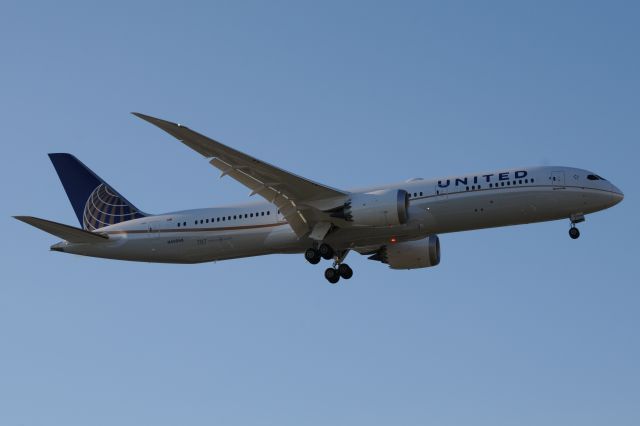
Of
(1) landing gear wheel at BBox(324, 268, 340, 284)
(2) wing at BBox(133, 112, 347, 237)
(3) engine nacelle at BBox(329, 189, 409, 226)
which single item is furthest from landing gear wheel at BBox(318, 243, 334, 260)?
(1) landing gear wheel at BBox(324, 268, 340, 284)

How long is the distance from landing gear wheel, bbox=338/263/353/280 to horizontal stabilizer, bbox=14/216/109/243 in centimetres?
998

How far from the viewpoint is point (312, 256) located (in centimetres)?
4547

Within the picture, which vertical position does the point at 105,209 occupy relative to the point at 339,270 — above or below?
above

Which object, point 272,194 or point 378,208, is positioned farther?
point 272,194

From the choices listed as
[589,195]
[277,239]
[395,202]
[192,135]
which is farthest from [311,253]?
[589,195]

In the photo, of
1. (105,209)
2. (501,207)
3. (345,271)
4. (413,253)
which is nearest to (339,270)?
(345,271)

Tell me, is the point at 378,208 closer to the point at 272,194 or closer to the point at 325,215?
the point at 325,215

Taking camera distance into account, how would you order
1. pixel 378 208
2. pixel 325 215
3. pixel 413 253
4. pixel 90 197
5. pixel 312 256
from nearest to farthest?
pixel 378 208
pixel 325 215
pixel 312 256
pixel 413 253
pixel 90 197

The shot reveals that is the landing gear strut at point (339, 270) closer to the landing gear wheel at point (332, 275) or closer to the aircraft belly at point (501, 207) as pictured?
the landing gear wheel at point (332, 275)

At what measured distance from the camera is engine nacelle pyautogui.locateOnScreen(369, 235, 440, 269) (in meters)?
49.1

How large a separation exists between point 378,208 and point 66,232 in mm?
13319

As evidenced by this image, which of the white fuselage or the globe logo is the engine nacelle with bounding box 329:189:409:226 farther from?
the globe logo

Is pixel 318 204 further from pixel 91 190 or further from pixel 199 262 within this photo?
pixel 91 190

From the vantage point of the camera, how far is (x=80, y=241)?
47781 millimetres
